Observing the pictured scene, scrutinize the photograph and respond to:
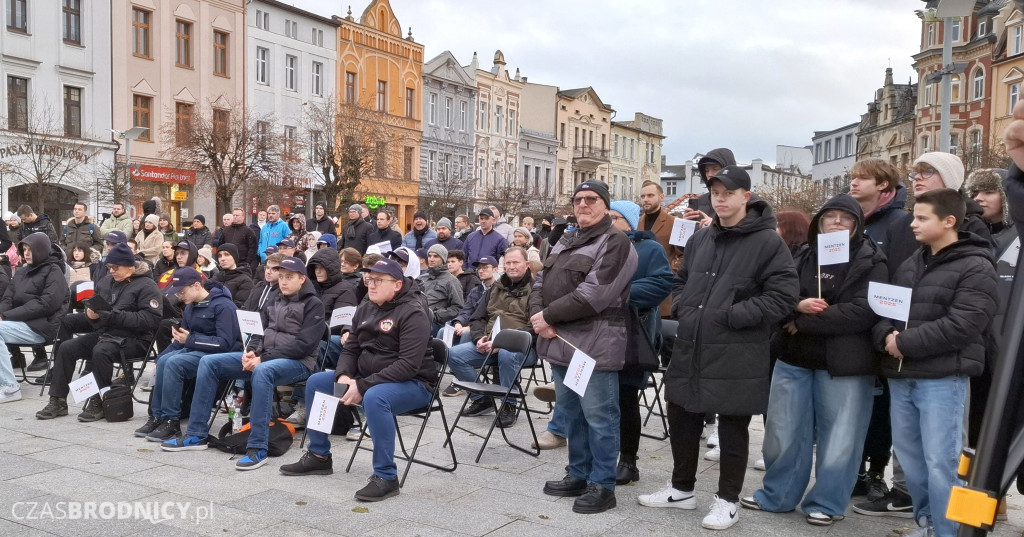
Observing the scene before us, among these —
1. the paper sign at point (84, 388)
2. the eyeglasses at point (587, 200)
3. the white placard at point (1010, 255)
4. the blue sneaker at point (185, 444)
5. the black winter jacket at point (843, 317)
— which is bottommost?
the blue sneaker at point (185, 444)

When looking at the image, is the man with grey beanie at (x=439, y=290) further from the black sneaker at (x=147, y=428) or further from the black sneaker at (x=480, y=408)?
the black sneaker at (x=147, y=428)

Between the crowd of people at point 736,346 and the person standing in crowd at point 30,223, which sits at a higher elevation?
the person standing in crowd at point 30,223

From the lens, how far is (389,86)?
46.8 metres

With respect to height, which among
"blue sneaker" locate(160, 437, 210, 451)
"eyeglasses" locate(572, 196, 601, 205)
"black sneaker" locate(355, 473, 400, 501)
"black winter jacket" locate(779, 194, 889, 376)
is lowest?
"blue sneaker" locate(160, 437, 210, 451)

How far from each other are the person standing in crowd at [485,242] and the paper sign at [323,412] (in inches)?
261

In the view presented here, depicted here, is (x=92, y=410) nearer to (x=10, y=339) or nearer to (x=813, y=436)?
A: (x=10, y=339)

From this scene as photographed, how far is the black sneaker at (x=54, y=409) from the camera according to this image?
7.77 meters

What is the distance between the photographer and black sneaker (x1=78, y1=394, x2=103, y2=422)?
7.71m

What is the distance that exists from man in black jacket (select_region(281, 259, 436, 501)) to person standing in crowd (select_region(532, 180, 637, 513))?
1.01 m

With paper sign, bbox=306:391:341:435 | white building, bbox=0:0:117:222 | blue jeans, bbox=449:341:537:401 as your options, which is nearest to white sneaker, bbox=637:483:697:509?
paper sign, bbox=306:391:341:435

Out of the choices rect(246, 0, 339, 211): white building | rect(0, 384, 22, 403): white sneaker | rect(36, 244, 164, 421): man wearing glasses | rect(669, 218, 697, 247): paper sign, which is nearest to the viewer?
rect(669, 218, 697, 247): paper sign

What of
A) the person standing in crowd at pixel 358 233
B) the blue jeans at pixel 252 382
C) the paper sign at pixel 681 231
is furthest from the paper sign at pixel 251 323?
the person standing in crowd at pixel 358 233

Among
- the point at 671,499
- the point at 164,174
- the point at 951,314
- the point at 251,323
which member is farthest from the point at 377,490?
the point at 164,174

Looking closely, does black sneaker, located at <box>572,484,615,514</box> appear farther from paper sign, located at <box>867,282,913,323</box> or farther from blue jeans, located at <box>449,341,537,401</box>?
blue jeans, located at <box>449,341,537,401</box>
